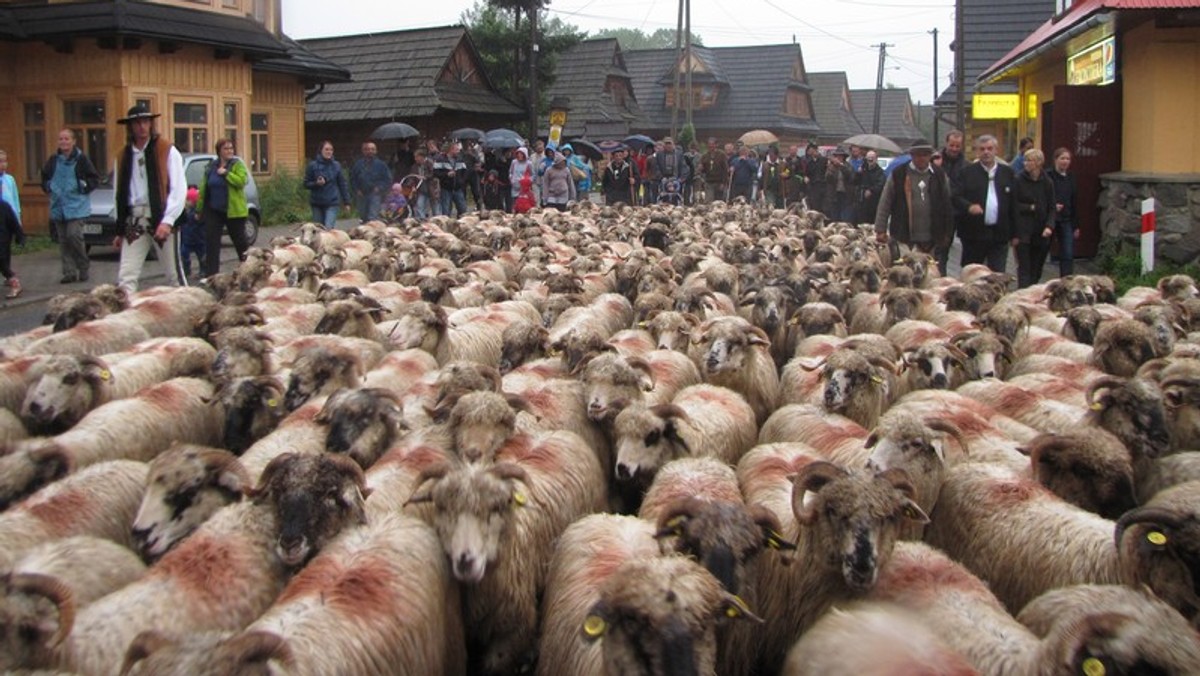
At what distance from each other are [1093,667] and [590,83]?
47831 mm

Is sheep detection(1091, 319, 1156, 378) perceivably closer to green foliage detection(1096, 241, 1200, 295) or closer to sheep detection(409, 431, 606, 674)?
sheep detection(409, 431, 606, 674)

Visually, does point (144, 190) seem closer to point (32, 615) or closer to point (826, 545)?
point (32, 615)

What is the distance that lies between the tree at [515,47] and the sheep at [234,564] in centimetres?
3564

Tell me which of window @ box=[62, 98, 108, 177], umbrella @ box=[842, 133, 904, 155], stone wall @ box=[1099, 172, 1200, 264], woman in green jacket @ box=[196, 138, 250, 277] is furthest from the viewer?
umbrella @ box=[842, 133, 904, 155]

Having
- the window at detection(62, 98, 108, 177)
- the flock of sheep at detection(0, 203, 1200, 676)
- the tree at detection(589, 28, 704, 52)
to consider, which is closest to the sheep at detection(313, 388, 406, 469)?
the flock of sheep at detection(0, 203, 1200, 676)

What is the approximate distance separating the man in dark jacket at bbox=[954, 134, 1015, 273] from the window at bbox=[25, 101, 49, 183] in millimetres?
18520

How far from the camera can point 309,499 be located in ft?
13.6

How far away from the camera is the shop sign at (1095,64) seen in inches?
575

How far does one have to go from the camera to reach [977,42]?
31.2 meters

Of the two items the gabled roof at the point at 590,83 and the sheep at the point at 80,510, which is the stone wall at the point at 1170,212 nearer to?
the sheep at the point at 80,510

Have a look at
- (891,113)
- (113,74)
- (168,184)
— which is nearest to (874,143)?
(113,74)

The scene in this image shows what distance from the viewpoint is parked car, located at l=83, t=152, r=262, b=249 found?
16859mm

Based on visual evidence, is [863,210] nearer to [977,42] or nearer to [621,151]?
[621,151]

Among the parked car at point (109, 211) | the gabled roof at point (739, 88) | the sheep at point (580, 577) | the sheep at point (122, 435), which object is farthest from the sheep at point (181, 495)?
the gabled roof at point (739, 88)
